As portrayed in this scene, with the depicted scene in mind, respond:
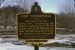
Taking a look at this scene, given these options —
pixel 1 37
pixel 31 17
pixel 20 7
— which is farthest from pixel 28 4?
pixel 31 17

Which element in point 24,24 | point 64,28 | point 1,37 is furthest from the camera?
point 64,28

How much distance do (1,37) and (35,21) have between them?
10.2m

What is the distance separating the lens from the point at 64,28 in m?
18.0

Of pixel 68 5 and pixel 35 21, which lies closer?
pixel 35 21

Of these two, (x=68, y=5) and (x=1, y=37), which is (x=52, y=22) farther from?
(x=68, y=5)

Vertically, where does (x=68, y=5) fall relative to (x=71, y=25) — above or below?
above

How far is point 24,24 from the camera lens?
6.66m

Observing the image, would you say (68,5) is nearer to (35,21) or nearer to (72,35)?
(72,35)

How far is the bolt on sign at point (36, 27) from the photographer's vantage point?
261 inches

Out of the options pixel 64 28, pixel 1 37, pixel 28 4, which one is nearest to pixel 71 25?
pixel 64 28

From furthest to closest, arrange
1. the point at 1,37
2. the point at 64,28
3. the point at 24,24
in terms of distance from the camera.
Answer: the point at 64,28 → the point at 1,37 → the point at 24,24

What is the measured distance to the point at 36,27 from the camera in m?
6.65

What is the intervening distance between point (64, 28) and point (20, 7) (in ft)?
9.19

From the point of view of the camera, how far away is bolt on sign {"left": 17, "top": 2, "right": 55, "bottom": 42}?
21.8 ft
